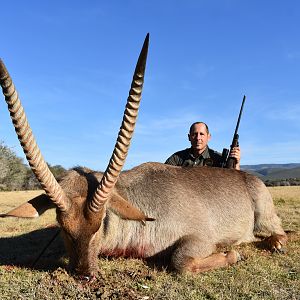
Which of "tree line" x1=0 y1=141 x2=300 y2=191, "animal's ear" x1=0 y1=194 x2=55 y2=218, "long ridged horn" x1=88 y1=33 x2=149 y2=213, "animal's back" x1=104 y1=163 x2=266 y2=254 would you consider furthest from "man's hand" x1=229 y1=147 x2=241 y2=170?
"tree line" x1=0 y1=141 x2=300 y2=191

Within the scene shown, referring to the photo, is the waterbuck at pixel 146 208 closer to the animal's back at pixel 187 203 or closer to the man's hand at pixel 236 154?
the animal's back at pixel 187 203

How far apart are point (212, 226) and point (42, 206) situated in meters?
2.90

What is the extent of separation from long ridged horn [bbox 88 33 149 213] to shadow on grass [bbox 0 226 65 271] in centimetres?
145

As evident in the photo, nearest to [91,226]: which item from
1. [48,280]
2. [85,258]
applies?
[85,258]

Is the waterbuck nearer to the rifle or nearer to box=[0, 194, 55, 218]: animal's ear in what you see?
box=[0, 194, 55, 218]: animal's ear

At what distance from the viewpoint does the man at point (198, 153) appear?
1030 cm

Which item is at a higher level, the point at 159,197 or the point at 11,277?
the point at 159,197

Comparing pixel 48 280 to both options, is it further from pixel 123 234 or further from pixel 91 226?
pixel 123 234

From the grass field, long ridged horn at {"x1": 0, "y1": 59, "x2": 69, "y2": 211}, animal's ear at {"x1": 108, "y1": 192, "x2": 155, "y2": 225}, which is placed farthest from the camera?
animal's ear at {"x1": 108, "y1": 192, "x2": 155, "y2": 225}

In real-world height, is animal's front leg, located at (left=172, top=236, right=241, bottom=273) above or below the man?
below

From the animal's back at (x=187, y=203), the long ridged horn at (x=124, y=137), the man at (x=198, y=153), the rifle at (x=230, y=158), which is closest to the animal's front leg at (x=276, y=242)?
the animal's back at (x=187, y=203)

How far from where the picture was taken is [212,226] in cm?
731

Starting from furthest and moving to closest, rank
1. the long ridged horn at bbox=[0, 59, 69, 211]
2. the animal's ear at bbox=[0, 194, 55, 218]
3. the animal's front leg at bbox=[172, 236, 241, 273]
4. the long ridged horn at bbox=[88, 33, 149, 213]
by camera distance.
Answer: the animal's front leg at bbox=[172, 236, 241, 273] → the animal's ear at bbox=[0, 194, 55, 218] → the long ridged horn at bbox=[88, 33, 149, 213] → the long ridged horn at bbox=[0, 59, 69, 211]

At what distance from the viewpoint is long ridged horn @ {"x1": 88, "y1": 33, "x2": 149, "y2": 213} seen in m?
4.48
